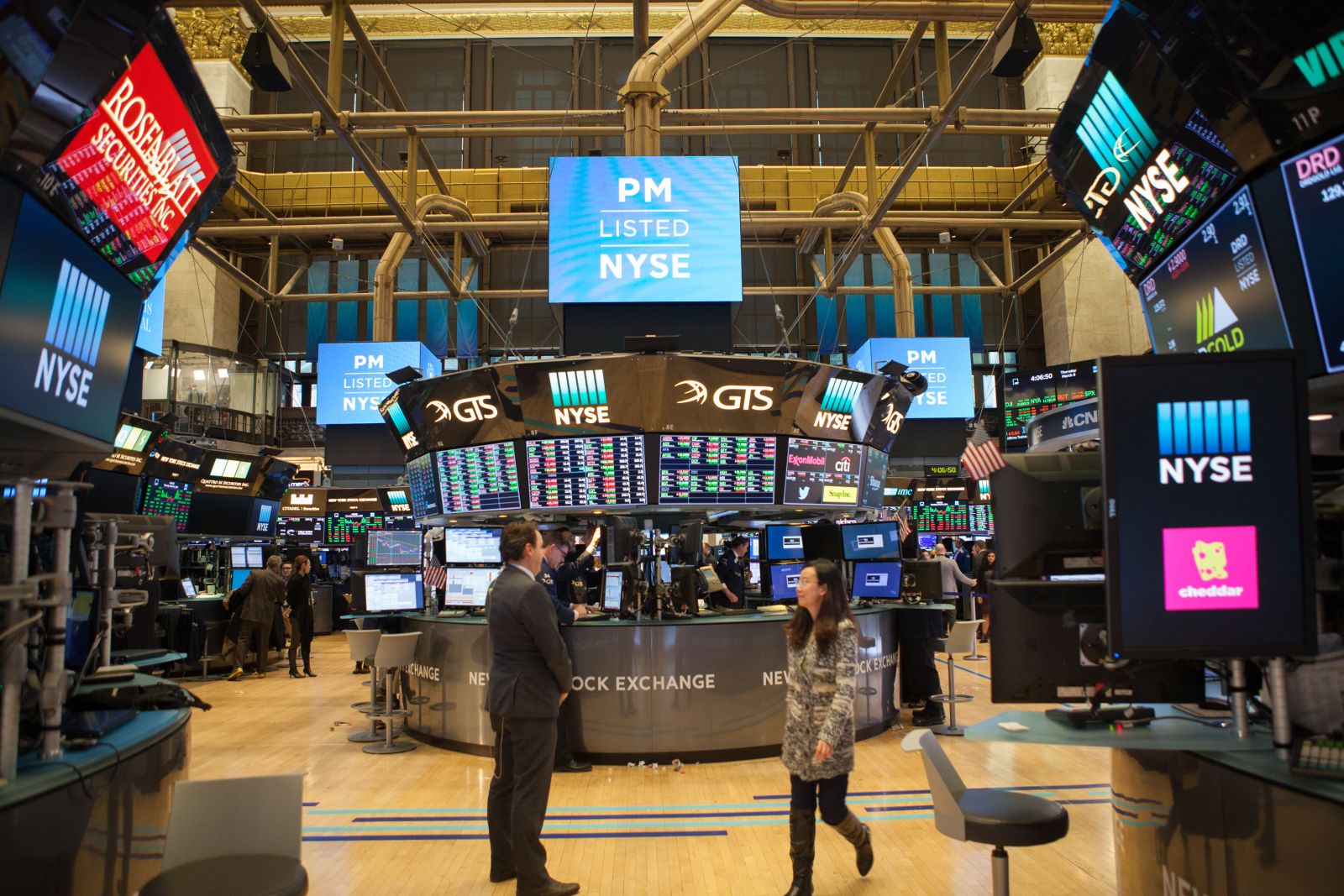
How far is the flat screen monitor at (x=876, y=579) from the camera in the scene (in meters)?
8.43

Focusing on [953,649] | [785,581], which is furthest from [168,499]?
[953,649]

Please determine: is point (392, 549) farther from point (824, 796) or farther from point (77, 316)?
point (824, 796)

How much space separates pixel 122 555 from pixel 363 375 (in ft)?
34.2

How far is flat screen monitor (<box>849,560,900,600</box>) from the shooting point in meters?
8.43

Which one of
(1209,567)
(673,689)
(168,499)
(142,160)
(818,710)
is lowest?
(673,689)

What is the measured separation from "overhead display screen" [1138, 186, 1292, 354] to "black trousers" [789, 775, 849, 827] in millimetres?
2336

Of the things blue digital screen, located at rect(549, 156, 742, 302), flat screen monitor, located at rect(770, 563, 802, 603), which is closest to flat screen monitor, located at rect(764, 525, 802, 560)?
flat screen monitor, located at rect(770, 563, 802, 603)

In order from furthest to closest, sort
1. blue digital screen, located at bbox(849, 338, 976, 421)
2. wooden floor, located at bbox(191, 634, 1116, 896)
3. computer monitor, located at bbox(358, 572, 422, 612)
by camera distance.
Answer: blue digital screen, located at bbox(849, 338, 976, 421)
computer monitor, located at bbox(358, 572, 422, 612)
wooden floor, located at bbox(191, 634, 1116, 896)

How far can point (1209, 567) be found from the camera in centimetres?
249

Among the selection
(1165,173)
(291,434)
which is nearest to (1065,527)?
(1165,173)

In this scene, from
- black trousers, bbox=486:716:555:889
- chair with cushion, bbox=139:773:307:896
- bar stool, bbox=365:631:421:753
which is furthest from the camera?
bar stool, bbox=365:631:421:753

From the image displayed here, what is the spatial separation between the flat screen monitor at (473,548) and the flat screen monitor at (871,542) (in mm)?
3340

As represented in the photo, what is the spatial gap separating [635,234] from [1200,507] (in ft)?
20.9

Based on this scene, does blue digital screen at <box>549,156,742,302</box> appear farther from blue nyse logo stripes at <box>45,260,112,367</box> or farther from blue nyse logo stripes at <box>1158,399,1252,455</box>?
blue nyse logo stripes at <box>1158,399,1252,455</box>
